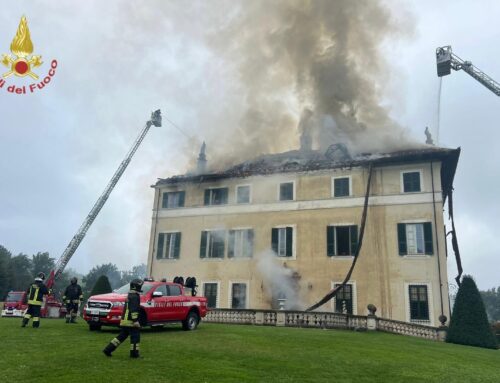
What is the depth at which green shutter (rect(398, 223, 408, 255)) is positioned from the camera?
24.4 m

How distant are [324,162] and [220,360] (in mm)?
21135

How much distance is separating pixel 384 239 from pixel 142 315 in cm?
1711

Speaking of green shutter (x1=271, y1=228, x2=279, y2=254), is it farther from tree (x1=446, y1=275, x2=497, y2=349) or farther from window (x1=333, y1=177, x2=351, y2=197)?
tree (x1=446, y1=275, x2=497, y2=349)

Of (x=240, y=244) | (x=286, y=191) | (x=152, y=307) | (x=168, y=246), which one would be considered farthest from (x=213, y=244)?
(x=152, y=307)

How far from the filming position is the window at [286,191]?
28672 mm

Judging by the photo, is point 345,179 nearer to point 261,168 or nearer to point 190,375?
Answer: point 261,168

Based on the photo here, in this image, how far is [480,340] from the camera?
17844mm

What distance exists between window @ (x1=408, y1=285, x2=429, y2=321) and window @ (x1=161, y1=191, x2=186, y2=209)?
17456 millimetres

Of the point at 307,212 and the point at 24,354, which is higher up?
the point at 307,212

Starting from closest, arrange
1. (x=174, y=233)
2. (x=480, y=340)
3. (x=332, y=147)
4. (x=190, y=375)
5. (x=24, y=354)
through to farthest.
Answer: (x=190, y=375), (x=24, y=354), (x=480, y=340), (x=332, y=147), (x=174, y=233)

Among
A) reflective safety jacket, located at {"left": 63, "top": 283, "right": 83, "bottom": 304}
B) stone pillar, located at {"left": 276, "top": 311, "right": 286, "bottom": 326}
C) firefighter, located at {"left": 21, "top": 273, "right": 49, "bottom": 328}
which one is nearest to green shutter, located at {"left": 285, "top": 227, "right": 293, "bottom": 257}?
stone pillar, located at {"left": 276, "top": 311, "right": 286, "bottom": 326}

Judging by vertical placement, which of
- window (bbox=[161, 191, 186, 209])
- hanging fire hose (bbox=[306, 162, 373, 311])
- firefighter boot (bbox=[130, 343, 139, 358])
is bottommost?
firefighter boot (bbox=[130, 343, 139, 358])

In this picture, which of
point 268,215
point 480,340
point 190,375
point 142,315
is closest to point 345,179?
point 268,215

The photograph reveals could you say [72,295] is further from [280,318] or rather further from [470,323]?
[470,323]
